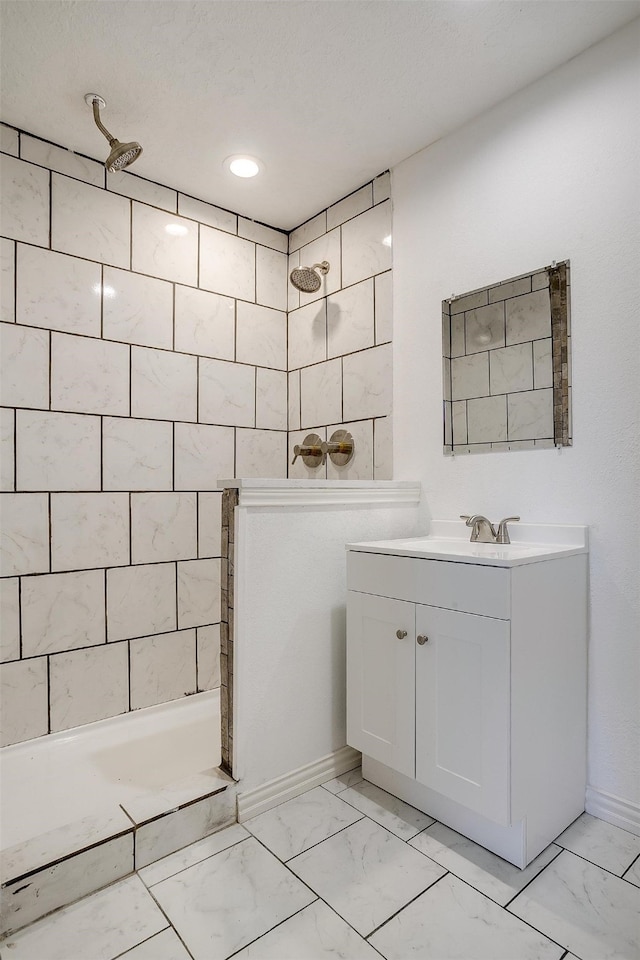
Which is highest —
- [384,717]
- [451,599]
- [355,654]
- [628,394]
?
[628,394]

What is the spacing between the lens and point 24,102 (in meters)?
1.85

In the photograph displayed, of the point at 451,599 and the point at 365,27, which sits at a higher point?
the point at 365,27

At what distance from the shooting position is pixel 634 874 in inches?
53.3

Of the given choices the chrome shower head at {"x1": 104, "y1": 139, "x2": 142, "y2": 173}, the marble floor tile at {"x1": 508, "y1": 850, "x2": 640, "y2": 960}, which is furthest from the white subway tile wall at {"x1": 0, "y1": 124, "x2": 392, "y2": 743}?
the marble floor tile at {"x1": 508, "y1": 850, "x2": 640, "y2": 960}

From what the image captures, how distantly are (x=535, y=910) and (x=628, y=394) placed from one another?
1.34 meters

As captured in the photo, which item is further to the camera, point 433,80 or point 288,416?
point 288,416

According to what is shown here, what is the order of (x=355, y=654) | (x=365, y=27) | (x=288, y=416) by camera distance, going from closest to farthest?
(x=365, y=27) < (x=355, y=654) < (x=288, y=416)

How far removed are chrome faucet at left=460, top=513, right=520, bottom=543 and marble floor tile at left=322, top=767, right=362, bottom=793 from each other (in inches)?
35.2

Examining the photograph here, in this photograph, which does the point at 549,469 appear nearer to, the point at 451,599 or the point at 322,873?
the point at 451,599

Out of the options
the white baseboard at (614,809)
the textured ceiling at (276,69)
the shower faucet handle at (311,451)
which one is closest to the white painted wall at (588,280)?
the white baseboard at (614,809)

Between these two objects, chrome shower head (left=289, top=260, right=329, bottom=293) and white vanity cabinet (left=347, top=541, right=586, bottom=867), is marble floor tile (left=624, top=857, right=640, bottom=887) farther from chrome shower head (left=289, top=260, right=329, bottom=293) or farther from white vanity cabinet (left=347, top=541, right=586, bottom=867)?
chrome shower head (left=289, top=260, right=329, bottom=293)

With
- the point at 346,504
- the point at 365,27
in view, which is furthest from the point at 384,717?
the point at 365,27

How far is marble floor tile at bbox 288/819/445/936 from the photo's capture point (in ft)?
4.12

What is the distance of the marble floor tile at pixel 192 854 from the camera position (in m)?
1.37
